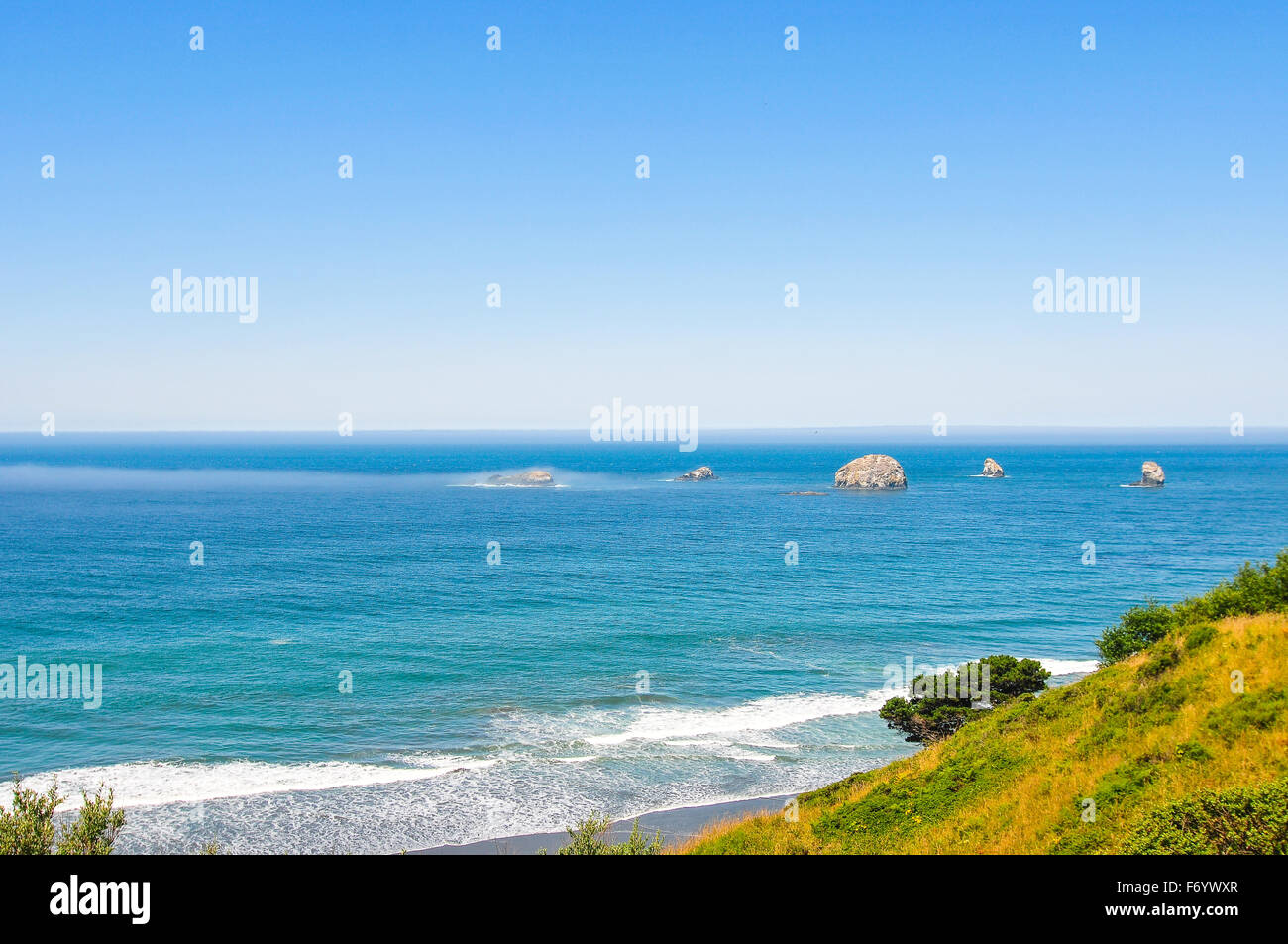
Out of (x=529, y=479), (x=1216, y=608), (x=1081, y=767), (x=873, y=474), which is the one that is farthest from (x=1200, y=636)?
(x=529, y=479)

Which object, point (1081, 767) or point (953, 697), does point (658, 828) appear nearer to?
point (953, 697)

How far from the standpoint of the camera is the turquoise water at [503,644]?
33.1m

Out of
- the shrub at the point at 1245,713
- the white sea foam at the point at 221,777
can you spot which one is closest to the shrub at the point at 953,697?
the shrub at the point at 1245,713

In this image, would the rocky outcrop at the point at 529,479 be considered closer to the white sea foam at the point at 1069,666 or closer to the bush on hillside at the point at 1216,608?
the white sea foam at the point at 1069,666

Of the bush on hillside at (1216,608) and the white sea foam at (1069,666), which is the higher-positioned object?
the bush on hillside at (1216,608)

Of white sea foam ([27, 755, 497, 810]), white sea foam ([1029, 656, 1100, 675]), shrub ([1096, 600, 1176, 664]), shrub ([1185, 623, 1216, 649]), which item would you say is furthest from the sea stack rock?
white sea foam ([27, 755, 497, 810])

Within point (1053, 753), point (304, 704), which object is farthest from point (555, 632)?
point (1053, 753)

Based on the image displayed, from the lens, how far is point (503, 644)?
2133 inches

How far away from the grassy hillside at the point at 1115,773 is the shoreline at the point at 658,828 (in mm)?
3666

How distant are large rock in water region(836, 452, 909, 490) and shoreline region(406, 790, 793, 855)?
140013 millimetres

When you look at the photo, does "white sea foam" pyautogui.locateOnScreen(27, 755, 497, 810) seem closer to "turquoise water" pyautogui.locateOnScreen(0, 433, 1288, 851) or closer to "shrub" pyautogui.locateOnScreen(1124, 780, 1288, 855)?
"turquoise water" pyautogui.locateOnScreen(0, 433, 1288, 851)

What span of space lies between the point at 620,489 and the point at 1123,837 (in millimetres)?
156522
